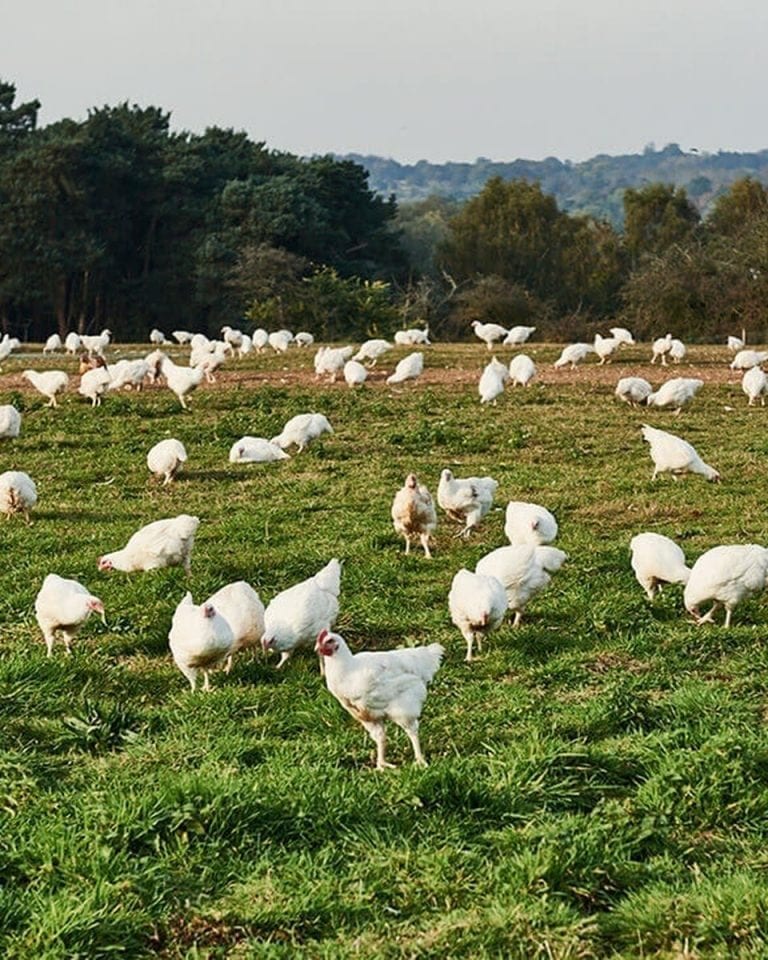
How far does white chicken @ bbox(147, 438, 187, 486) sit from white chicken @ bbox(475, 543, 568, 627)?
681cm

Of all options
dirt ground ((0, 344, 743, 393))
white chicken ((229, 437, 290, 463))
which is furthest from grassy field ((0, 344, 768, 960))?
dirt ground ((0, 344, 743, 393))

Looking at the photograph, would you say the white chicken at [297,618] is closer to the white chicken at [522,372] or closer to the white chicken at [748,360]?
the white chicken at [522,372]

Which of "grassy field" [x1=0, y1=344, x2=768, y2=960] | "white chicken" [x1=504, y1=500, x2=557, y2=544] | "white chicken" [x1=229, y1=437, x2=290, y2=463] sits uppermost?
"white chicken" [x1=504, y1=500, x2=557, y2=544]

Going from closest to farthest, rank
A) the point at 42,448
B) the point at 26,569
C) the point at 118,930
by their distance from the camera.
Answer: the point at 118,930, the point at 26,569, the point at 42,448

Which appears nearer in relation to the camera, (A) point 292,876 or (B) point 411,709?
(A) point 292,876

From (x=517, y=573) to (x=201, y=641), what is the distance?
2406 mm

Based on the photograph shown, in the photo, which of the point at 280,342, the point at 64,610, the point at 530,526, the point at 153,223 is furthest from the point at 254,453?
the point at 153,223

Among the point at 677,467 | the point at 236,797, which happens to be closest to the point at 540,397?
the point at 677,467

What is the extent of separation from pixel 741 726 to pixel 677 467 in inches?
316

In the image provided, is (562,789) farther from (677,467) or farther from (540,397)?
(540,397)

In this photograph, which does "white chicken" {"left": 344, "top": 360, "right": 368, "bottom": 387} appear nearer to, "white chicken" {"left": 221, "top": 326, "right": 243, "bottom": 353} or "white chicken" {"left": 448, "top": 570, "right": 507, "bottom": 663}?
"white chicken" {"left": 221, "top": 326, "right": 243, "bottom": 353}

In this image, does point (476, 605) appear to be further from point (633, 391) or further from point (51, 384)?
point (51, 384)

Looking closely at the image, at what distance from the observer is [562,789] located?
5.82 meters

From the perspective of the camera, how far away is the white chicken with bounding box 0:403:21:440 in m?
17.3
